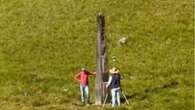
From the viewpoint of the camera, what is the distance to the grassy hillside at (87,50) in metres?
36.0

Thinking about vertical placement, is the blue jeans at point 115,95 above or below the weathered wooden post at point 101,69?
below

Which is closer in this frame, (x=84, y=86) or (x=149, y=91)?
(x=84, y=86)

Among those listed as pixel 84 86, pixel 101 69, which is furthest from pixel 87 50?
pixel 84 86

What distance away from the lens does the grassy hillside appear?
36.0m

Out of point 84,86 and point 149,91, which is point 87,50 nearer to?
point 149,91

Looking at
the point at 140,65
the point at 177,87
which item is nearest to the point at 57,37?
the point at 140,65

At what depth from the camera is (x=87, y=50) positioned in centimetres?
5009

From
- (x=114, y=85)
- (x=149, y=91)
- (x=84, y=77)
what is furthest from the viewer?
(x=149, y=91)

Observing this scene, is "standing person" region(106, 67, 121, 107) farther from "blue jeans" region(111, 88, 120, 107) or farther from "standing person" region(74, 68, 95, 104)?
"standing person" region(74, 68, 95, 104)

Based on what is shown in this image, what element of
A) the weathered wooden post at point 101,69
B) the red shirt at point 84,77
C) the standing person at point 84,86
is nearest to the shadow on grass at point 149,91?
the weathered wooden post at point 101,69

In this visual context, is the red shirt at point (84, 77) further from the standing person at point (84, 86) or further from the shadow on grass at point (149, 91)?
the shadow on grass at point (149, 91)

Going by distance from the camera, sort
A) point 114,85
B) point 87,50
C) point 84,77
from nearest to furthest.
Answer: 1. point 114,85
2. point 84,77
3. point 87,50

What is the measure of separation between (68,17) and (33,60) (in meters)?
11.8

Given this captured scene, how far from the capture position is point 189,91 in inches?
1428
